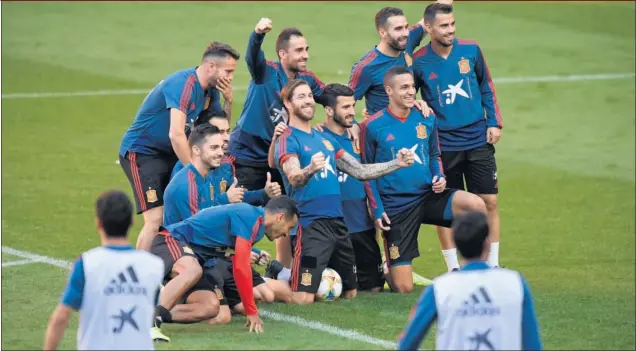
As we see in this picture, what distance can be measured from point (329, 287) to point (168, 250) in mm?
1660

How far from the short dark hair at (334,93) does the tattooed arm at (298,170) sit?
0.73m

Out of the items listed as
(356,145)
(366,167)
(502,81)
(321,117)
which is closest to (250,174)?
(356,145)

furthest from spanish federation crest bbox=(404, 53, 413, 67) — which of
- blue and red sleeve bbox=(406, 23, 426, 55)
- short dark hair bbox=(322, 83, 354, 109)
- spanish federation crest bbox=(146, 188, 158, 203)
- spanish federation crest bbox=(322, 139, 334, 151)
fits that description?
spanish federation crest bbox=(146, 188, 158, 203)

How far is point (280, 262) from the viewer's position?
12.5 m

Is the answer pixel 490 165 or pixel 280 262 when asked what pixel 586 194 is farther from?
pixel 280 262

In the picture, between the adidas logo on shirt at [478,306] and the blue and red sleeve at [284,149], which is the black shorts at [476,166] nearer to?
the blue and red sleeve at [284,149]

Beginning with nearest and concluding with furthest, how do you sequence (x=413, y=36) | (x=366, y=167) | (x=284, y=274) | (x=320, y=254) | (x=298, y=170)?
(x=298, y=170) < (x=320, y=254) < (x=366, y=167) < (x=284, y=274) < (x=413, y=36)

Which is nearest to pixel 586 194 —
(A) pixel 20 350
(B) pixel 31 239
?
(B) pixel 31 239

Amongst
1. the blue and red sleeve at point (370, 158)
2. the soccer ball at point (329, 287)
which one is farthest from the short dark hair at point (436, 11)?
the soccer ball at point (329, 287)

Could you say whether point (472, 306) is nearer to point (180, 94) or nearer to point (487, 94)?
point (180, 94)

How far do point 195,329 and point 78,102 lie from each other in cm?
1152

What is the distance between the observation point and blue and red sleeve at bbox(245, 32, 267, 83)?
40.6 feet

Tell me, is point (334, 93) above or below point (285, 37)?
below

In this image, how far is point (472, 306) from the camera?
7.47 m
